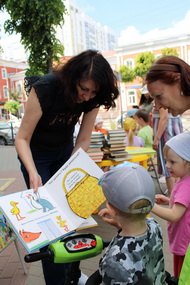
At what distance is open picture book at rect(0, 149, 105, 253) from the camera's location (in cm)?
132

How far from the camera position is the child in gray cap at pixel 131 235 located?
1.06 m

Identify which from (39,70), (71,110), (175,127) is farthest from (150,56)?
(71,110)

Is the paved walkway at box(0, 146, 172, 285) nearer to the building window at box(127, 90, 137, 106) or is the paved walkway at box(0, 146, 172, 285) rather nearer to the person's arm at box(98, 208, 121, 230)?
the person's arm at box(98, 208, 121, 230)

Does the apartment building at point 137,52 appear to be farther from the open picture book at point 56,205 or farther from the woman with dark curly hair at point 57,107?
the open picture book at point 56,205

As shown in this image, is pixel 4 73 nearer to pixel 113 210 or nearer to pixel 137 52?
pixel 137 52

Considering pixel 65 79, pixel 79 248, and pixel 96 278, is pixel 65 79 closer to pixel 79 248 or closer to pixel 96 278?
pixel 79 248

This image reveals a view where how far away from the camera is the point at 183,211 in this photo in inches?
63.2

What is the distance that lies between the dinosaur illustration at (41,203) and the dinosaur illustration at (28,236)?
0.60ft

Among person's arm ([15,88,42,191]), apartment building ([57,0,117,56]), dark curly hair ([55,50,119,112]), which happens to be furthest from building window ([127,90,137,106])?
apartment building ([57,0,117,56])

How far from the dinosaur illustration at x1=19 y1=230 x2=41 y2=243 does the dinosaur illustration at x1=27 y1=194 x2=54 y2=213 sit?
0.18 metres

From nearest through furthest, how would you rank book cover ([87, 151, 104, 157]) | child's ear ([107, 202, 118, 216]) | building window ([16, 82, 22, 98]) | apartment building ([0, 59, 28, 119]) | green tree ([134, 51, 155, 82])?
1. child's ear ([107, 202, 118, 216])
2. book cover ([87, 151, 104, 157])
3. green tree ([134, 51, 155, 82])
4. building window ([16, 82, 22, 98])
5. apartment building ([0, 59, 28, 119])

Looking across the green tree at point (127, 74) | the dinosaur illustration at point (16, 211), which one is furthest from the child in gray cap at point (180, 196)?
the green tree at point (127, 74)

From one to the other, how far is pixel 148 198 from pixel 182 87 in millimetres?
677

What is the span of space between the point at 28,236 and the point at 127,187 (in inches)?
21.2
